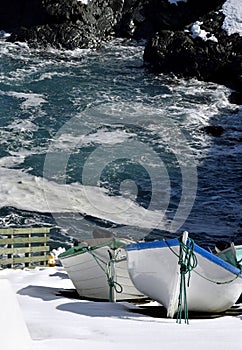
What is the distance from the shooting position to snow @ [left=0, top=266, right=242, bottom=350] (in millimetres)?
6234

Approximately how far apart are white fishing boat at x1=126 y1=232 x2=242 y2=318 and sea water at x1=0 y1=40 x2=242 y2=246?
11128 mm

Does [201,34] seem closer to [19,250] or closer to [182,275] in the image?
[19,250]

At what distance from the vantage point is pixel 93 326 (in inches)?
338

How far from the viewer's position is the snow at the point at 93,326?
6234 millimetres

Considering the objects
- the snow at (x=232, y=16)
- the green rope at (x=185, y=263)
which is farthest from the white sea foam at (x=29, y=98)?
the green rope at (x=185, y=263)

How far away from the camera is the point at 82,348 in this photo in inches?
269

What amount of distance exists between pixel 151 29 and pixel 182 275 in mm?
41663

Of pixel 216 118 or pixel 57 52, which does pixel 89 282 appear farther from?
pixel 57 52

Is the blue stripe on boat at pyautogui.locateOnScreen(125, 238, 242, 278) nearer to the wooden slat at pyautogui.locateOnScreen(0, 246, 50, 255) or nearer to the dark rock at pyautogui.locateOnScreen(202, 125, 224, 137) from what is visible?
the wooden slat at pyautogui.locateOnScreen(0, 246, 50, 255)

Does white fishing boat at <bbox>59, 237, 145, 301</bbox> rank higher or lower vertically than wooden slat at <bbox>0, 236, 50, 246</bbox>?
higher

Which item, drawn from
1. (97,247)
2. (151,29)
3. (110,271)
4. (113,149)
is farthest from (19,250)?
(151,29)

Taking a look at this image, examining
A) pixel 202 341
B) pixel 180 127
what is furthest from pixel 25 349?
pixel 180 127

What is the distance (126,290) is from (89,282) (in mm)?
659

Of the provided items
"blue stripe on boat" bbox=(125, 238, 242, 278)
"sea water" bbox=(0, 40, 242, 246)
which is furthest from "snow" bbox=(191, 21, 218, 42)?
"blue stripe on boat" bbox=(125, 238, 242, 278)
